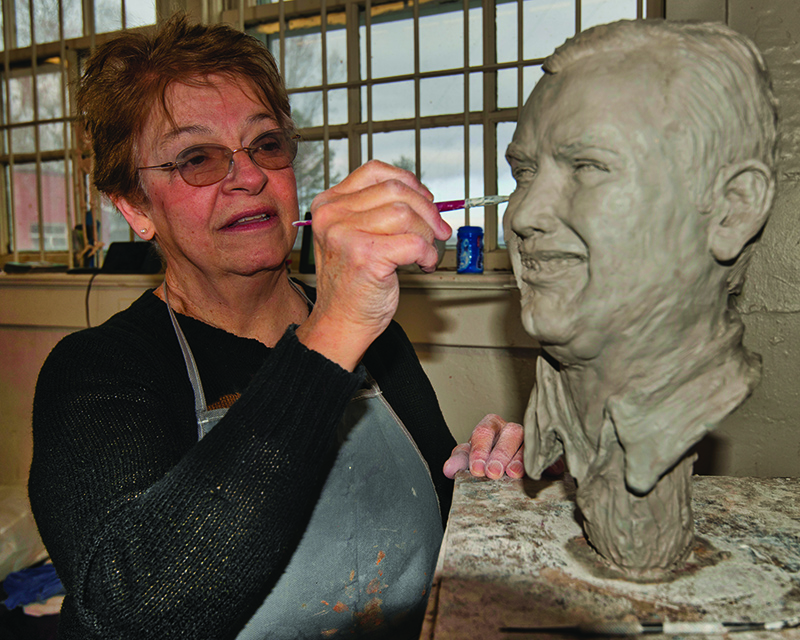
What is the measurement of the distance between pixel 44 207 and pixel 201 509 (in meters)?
3.43

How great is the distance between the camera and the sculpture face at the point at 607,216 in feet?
2.47

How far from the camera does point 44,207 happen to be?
3.60m

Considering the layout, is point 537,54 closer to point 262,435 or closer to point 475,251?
point 475,251

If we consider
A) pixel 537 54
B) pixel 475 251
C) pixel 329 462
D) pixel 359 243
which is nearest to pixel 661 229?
pixel 359 243

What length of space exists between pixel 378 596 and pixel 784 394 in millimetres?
1388

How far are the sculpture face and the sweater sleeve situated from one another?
33 centimetres

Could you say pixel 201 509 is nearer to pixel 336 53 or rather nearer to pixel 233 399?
pixel 233 399

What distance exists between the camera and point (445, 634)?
0.75 meters

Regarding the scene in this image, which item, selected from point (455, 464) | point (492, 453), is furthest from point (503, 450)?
point (455, 464)

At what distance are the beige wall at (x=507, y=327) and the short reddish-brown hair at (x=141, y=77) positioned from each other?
4.01 feet

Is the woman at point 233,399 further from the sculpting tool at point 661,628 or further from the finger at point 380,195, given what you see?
the sculpting tool at point 661,628

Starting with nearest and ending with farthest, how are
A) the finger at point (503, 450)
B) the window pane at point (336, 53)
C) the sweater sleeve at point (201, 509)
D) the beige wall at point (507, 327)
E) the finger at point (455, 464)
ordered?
the sweater sleeve at point (201, 509)
the finger at point (503, 450)
the finger at point (455, 464)
the beige wall at point (507, 327)
the window pane at point (336, 53)

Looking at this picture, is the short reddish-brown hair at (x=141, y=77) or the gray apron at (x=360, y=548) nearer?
the gray apron at (x=360, y=548)

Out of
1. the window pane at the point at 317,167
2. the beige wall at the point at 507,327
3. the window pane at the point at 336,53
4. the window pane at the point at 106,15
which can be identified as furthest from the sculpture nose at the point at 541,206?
the window pane at the point at 106,15
